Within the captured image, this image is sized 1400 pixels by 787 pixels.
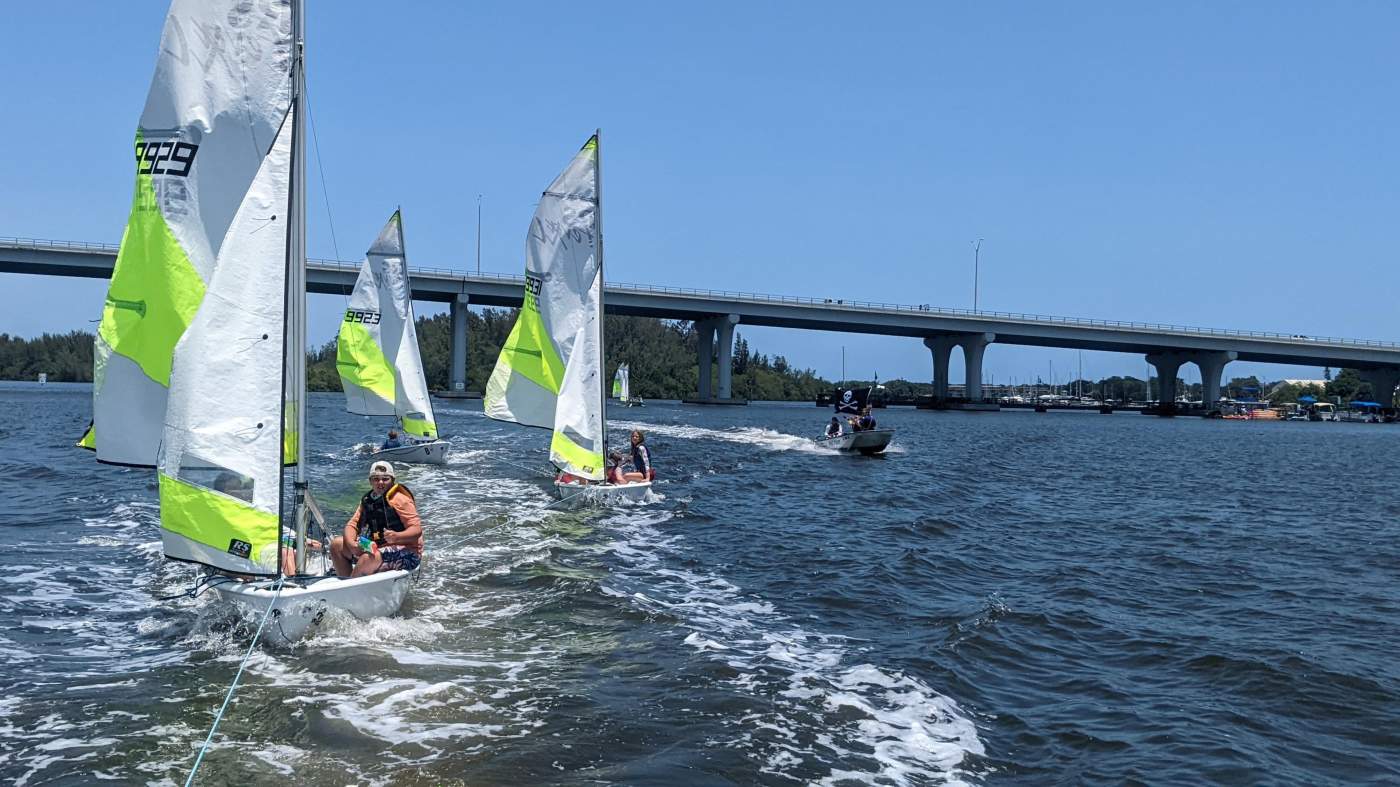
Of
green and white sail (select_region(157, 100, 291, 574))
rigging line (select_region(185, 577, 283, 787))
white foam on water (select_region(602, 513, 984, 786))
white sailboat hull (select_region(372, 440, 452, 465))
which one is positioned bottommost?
white foam on water (select_region(602, 513, 984, 786))

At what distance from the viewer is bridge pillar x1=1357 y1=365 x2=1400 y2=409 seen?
386 ft

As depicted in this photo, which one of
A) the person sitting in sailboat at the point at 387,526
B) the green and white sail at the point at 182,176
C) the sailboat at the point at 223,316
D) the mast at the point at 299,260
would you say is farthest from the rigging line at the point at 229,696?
the green and white sail at the point at 182,176

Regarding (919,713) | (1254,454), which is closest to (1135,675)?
(919,713)

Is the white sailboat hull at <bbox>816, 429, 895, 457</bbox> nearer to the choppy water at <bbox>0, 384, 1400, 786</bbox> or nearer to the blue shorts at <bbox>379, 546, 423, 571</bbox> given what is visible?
the choppy water at <bbox>0, 384, 1400, 786</bbox>

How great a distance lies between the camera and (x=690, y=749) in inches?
327

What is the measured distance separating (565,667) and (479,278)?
8967 centimetres

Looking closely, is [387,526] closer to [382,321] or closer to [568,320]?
[568,320]

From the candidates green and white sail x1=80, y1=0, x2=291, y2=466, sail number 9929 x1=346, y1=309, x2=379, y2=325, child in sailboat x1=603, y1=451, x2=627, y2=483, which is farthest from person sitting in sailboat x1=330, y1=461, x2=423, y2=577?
sail number 9929 x1=346, y1=309, x2=379, y2=325

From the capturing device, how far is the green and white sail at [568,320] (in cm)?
2322

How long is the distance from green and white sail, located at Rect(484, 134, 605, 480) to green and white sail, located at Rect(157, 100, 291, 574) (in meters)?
12.7

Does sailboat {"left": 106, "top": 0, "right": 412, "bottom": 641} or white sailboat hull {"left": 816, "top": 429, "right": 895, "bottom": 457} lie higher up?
sailboat {"left": 106, "top": 0, "right": 412, "bottom": 641}

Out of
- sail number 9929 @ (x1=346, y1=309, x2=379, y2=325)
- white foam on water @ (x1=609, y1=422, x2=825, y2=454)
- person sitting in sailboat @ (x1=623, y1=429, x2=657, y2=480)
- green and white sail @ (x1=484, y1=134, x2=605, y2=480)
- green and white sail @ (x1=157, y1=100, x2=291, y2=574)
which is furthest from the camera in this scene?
white foam on water @ (x1=609, y1=422, x2=825, y2=454)

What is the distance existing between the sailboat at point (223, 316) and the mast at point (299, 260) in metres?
0.02

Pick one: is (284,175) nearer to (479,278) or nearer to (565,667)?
(565,667)
